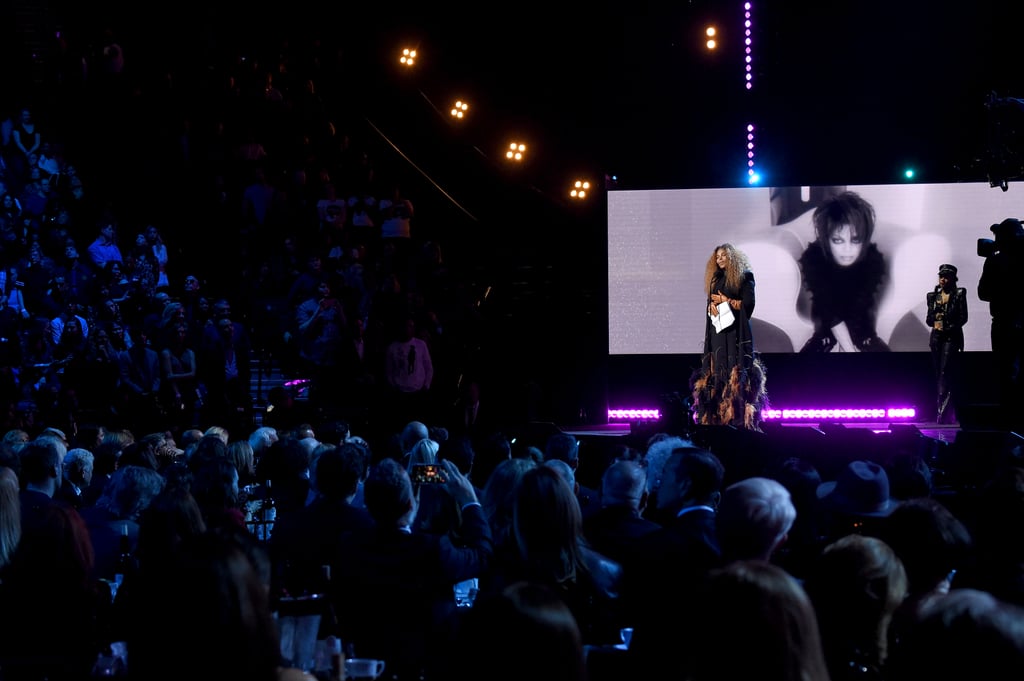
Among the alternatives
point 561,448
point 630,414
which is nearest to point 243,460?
point 561,448

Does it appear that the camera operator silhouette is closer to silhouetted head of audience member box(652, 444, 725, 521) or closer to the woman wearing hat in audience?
the woman wearing hat in audience

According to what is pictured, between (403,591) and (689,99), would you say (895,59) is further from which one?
(403,591)

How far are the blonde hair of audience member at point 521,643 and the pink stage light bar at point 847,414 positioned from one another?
45.6 feet

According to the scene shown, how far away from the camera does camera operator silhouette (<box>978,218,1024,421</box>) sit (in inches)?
369

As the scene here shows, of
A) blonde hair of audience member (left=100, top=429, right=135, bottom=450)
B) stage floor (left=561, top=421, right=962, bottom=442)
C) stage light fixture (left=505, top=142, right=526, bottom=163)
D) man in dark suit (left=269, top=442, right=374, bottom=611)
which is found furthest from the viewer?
stage light fixture (left=505, top=142, right=526, bottom=163)

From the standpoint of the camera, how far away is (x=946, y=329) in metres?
13.9

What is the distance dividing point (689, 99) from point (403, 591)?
14093 millimetres

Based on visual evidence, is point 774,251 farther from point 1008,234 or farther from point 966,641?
point 966,641

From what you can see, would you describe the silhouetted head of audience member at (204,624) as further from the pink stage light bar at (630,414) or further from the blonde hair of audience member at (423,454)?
the pink stage light bar at (630,414)

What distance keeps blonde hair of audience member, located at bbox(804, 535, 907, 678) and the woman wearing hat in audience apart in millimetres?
11292

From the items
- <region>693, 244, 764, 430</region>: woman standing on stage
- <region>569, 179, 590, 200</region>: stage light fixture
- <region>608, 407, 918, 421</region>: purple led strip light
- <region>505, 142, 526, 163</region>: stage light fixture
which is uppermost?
<region>505, 142, 526, 163</region>: stage light fixture

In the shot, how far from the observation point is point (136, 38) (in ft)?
58.5

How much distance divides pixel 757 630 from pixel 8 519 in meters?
3.47

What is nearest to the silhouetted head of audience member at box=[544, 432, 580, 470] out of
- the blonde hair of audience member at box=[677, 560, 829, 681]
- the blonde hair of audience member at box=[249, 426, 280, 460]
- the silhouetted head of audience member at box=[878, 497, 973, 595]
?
the blonde hair of audience member at box=[249, 426, 280, 460]
